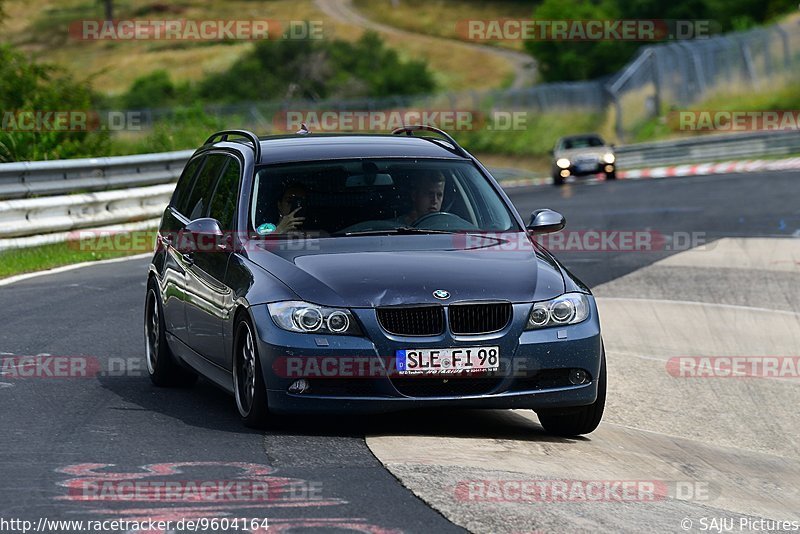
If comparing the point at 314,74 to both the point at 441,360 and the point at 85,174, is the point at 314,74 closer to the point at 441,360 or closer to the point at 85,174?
the point at 85,174

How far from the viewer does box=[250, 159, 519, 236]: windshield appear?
899 centimetres

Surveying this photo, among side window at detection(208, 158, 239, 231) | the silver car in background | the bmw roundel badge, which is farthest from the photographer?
the silver car in background

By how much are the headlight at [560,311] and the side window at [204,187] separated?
2.68 m

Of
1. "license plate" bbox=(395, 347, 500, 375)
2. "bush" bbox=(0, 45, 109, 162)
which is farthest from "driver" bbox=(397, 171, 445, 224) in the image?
"bush" bbox=(0, 45, 109, 162)

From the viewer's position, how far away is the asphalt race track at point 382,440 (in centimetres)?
632

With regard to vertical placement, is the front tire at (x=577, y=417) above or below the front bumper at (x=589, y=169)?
above

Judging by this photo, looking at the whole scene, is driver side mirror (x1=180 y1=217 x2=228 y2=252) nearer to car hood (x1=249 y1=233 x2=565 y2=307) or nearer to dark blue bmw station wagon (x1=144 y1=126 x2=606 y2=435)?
dark blue bmw station wagon (x1=144 y1=126 x2=606 y2=435)

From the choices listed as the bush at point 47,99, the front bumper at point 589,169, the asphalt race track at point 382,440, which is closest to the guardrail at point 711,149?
the front bumper at point 589,169

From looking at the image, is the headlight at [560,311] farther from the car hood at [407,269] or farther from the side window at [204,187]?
the side window at [204,187]

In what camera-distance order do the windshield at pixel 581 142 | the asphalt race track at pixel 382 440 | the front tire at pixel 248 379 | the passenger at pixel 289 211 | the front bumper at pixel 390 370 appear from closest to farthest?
the asphalt race track at pixel 382 440 → the front bumper at pixel 390 370 → the front tire at pixel 248 379 → the passenger at pixel 289 211 → the windshield at pixel 581 142

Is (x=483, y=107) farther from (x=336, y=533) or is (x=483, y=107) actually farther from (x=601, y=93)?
(x=336, y=533)

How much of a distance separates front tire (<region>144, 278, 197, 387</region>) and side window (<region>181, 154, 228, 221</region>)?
0.62 meters

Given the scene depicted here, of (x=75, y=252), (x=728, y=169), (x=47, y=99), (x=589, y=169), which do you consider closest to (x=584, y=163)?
(x=589, y=169)

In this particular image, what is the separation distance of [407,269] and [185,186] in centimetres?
302
